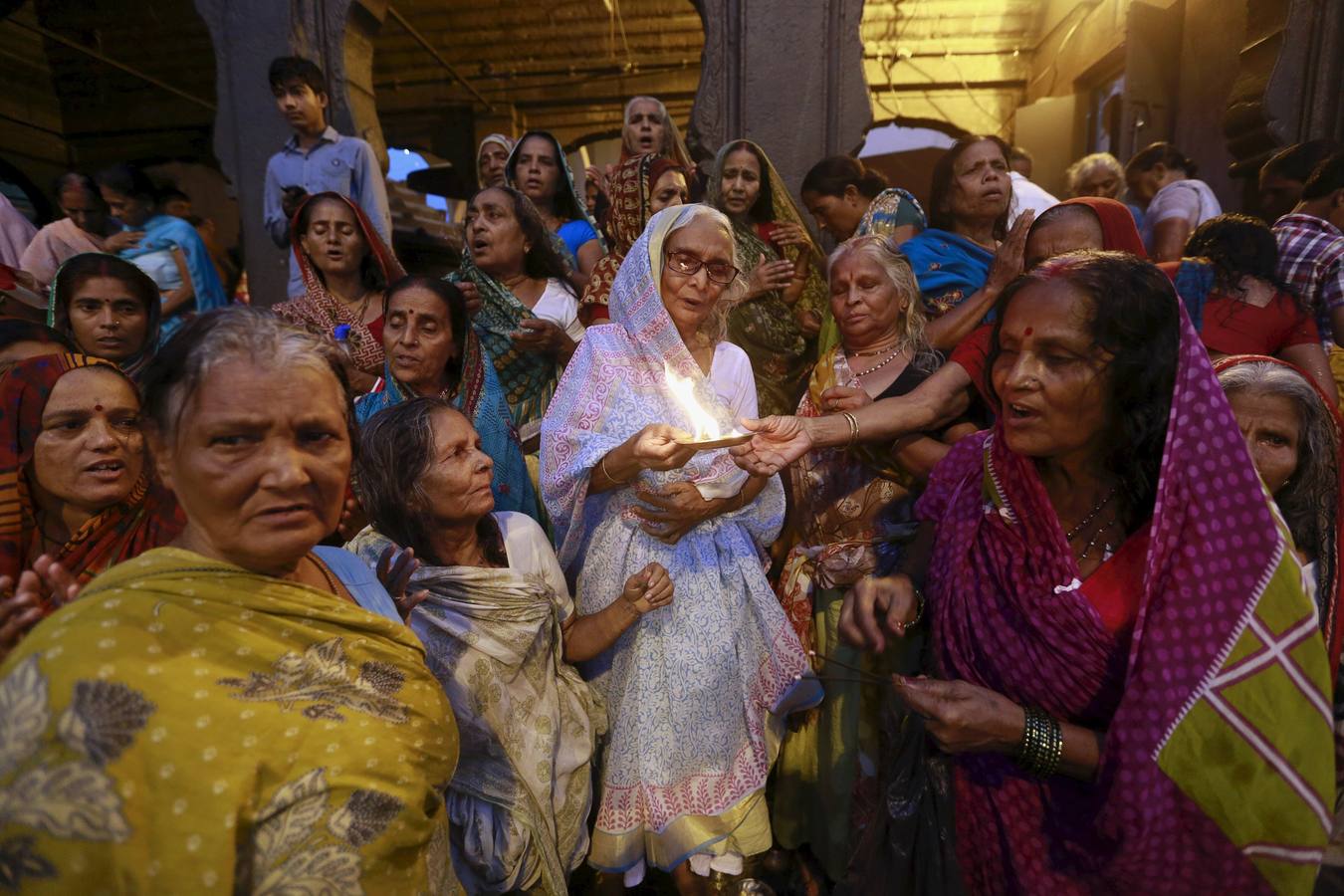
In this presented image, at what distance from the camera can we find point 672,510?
250 cm

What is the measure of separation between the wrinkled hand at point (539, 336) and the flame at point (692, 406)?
1.21 meters

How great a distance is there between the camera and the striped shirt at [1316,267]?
3648 millimetres

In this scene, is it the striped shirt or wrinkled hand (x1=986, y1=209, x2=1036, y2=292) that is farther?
the striped shirt

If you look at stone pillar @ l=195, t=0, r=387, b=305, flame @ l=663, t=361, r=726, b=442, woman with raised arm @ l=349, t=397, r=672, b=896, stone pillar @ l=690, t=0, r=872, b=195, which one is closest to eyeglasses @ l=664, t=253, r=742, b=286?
flame @ l=663, t=361, r=726, b=442

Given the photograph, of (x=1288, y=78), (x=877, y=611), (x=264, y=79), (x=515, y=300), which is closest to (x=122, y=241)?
(x=264, y=79)

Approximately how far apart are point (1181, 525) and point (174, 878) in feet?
6.82

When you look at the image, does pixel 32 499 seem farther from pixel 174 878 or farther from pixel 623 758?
pixel 623 758

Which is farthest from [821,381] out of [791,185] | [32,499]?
[791,185]

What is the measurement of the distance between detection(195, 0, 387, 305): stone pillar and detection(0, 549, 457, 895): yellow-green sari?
597cm

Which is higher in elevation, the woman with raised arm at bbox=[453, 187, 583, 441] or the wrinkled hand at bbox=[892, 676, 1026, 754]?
the woman with raised arm at bbox=[453, 187, 583, 441]

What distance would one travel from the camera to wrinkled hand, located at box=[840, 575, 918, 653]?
192 cm

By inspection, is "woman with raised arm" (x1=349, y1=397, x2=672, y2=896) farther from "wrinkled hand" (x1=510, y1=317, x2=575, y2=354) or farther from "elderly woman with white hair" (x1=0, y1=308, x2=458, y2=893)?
"wrinkled hand" (x1=510, y1=317, x2=575, y2=354)

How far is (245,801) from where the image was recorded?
3.97ft

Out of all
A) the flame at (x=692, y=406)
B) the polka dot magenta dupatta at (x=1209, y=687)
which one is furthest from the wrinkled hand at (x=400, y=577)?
the polka dot magenta dupatta at (x=1209, y=687)
